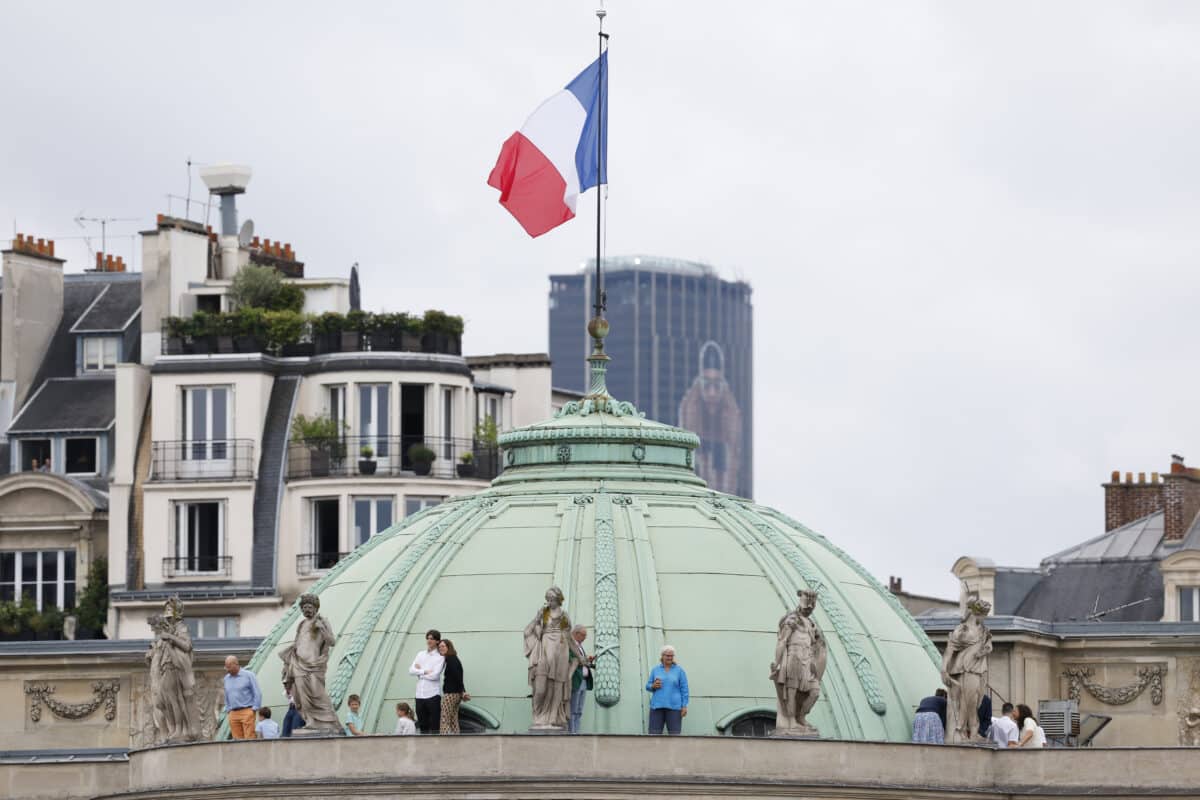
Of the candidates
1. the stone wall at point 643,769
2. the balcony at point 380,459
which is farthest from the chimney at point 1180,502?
the stone wall at point 643,769

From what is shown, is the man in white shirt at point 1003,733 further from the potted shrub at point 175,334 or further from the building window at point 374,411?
the potted shrub at point 175,334

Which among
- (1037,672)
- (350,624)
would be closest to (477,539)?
(350,624)

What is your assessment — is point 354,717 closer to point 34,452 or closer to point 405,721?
point 405,721

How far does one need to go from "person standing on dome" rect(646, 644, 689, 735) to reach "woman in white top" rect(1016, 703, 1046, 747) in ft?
18.7

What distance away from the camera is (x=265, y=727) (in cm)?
8150

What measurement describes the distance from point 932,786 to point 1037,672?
986 inches

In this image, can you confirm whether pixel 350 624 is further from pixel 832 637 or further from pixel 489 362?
pixel 489 362

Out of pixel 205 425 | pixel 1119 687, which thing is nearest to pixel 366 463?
pixel 205 425

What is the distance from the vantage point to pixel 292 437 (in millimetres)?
133250

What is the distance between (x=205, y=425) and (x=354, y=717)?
2064 inches

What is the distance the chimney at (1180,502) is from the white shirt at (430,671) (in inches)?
2164

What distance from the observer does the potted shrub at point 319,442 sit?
132750 mm

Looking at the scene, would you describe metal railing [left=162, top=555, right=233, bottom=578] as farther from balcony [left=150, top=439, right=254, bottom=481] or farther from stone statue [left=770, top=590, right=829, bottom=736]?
stone statue [left=770, top=590, right=829, bottom=736]

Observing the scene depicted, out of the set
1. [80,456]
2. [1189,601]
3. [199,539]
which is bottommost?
[1189,601]
